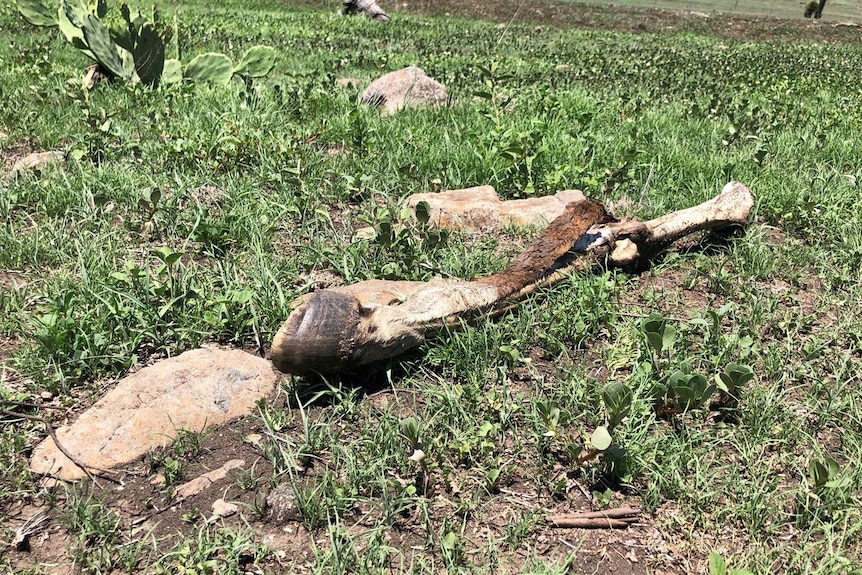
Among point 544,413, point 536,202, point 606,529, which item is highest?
point 536,202

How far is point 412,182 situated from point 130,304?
2.07 meters

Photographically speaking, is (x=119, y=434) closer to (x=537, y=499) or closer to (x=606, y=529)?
(x=537, y=499)

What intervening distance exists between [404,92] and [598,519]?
473 cm

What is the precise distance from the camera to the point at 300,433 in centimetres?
247

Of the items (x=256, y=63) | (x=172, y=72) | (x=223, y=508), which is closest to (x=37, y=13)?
(x=172, y=72)

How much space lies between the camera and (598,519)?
7.07 ft

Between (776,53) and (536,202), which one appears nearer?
(536,202)

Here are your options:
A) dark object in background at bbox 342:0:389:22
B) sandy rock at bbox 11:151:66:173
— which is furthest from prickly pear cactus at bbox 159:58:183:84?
dark object in background at bbox 342:0:389:22

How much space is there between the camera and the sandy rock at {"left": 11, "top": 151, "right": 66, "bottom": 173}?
434cm

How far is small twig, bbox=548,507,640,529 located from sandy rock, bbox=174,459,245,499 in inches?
43.6

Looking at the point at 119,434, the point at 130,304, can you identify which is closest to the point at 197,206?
the point at 130,304

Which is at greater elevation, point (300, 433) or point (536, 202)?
point (536, 202)

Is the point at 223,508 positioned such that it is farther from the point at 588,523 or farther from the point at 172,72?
the point at 172,72

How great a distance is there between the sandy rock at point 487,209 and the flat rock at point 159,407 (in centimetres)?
155
